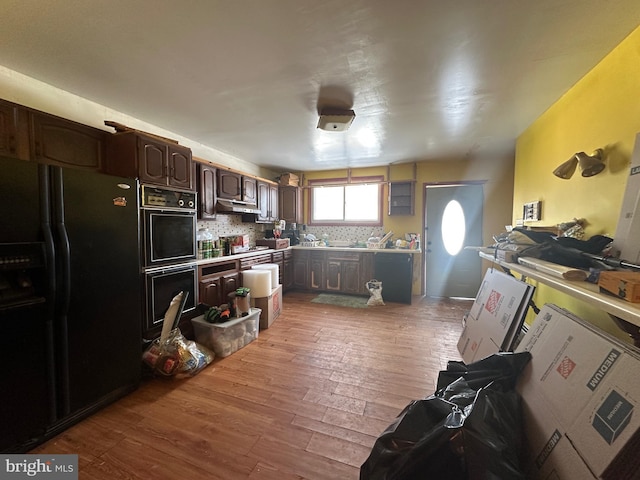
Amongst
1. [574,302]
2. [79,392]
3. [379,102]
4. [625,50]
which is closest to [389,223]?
[379,102]

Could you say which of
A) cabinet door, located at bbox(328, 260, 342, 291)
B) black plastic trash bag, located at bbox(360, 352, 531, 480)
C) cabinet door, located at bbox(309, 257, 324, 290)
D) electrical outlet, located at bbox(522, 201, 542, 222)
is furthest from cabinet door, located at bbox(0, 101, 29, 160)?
electrical outlet, located at bbox(522, 201, 542, 222)

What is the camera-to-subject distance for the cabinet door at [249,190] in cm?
392

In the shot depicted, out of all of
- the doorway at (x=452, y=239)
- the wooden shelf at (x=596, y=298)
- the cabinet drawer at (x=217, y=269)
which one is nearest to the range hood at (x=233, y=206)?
the cabinet drawer at (x=217, y=269)

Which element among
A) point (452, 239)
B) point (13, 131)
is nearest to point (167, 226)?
point (13, 131)

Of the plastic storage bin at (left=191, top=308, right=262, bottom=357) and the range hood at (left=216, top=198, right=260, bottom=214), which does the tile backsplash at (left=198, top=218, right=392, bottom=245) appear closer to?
the range hood at (left=216, top=198, right=260, bottom=214)

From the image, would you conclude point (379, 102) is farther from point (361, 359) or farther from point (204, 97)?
point (361, 359)

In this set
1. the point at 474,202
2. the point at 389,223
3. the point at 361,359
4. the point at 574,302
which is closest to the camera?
the point at 574,302

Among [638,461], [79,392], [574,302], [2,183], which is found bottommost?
[79,392]

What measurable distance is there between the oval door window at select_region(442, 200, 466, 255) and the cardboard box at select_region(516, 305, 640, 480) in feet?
10.5

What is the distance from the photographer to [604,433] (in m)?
0.86

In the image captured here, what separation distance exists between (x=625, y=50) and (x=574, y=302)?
1613 mm

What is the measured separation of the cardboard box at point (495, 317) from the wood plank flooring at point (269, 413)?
30 cm

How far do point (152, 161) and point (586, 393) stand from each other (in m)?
3.26

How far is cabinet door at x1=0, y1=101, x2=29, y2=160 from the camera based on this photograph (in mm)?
1700
